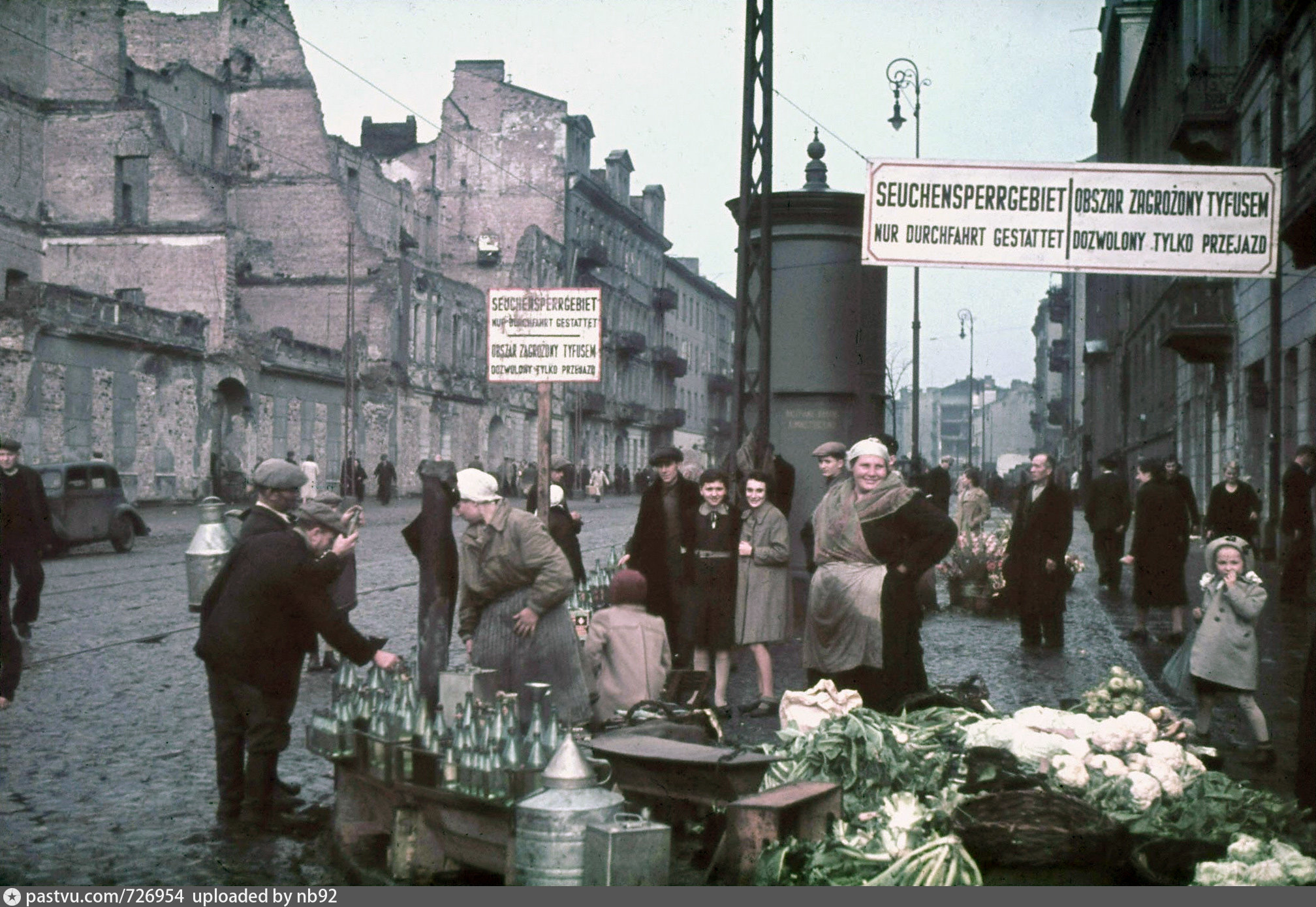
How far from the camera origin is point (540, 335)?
9781mm

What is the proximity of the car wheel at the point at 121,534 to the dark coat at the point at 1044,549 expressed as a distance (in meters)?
17.1

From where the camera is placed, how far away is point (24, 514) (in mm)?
12828

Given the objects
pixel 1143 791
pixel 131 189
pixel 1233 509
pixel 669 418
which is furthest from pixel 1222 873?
pixel 669 418

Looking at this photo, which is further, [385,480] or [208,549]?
[385,480]

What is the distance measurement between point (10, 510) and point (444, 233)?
60285 mm

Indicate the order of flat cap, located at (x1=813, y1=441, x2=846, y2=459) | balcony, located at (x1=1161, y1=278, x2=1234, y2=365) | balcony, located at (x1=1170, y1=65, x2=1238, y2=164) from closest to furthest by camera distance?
flat cap, located at (x1=813, y1=441, x2=846, y2=459), balcony, located at (x1=1170, y1=65, x2=1238, y2=164), balcony, located at (x1=1161, y1=278, x2=1234, y2=365)

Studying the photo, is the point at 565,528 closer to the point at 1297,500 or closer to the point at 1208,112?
the point at 1297,500

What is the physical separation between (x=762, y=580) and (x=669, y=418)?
265 ft

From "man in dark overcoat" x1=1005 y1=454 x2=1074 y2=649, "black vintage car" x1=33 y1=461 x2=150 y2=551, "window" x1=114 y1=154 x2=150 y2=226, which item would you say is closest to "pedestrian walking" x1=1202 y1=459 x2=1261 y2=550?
"man in dark overcoat" x1=1005 y1=454 x2=1074 y2=649

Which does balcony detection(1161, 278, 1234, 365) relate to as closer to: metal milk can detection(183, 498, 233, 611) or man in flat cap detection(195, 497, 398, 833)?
metal milk can detection(183, 498, 233, 611)

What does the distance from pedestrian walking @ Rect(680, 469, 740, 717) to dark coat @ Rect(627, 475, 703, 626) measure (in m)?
0.17

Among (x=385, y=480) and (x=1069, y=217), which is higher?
(x=1069, y=217)

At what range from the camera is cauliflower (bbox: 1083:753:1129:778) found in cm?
581

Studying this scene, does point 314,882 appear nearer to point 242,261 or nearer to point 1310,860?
point 1310,860
